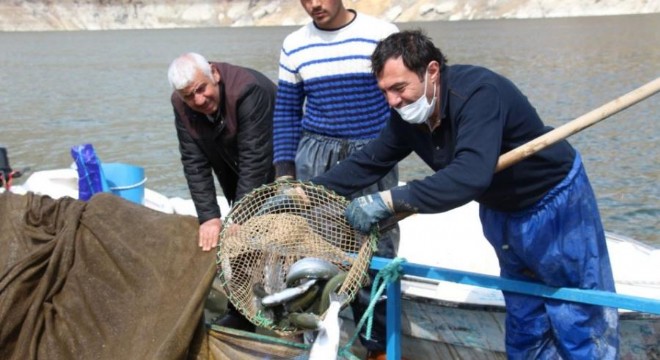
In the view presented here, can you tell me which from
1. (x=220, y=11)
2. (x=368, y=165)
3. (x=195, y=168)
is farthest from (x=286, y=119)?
(x=220, y=11)

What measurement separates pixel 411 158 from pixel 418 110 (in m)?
10.3

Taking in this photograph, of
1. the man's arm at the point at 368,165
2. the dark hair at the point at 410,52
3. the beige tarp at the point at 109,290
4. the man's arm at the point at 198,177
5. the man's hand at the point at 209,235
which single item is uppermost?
the dark hair at the point at 410,52

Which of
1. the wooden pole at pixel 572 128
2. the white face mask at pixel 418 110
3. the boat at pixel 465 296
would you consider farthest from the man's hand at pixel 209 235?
the wooden pole at pixel 572 128

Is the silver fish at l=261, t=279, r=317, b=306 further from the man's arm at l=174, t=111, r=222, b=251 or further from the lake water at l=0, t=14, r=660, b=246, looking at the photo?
the lake water at l=0, t=14, r=660, b=246

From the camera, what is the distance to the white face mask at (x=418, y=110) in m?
3.15

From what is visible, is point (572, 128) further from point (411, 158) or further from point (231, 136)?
point (411, 158)

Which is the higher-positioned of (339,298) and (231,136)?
(231,136)

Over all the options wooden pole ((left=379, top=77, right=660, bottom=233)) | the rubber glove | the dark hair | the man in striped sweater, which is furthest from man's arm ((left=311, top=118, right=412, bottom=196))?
the man in striped sweater

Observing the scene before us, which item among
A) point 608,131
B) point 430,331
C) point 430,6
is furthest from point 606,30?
point 430,331

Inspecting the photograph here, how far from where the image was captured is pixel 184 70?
164 inches

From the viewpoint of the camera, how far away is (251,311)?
370 centimetres

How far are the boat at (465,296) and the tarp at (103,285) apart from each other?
119cm

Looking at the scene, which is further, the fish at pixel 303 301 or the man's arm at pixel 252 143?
the man's arm at pixel 252 143

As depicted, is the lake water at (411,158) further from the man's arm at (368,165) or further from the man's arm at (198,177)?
the man's arm at (368,165)
